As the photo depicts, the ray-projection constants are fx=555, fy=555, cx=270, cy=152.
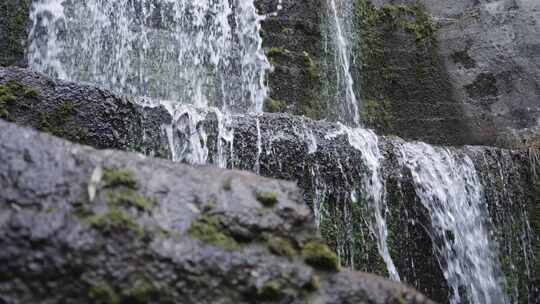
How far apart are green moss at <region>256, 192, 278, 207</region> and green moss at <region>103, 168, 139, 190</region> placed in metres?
0.40

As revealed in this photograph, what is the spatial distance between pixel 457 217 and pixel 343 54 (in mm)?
2320

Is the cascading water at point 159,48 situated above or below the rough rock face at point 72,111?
above

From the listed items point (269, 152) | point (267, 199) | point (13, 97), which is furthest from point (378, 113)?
point (267, 199)

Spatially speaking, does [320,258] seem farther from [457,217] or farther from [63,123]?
[457,217]

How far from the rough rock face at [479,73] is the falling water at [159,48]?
1548 millimetres

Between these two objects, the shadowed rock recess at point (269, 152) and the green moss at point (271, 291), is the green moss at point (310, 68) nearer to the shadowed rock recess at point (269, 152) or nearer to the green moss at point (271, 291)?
the shadowed rock recess at point (269, 152)

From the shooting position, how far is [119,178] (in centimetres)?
175

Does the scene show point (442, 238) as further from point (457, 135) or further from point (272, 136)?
point (457, 135)

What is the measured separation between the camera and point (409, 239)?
11.9 ft

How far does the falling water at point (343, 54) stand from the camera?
5.37 meters

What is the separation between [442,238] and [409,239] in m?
0.25

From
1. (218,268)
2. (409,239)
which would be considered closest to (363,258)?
(409,239)

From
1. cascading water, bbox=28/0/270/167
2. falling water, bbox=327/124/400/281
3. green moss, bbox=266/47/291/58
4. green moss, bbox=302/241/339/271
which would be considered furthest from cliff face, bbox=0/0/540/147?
green moss, bbox=302/241/339/271

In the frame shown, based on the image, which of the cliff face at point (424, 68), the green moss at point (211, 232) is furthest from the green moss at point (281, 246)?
the cliff face at point (424, 68)
